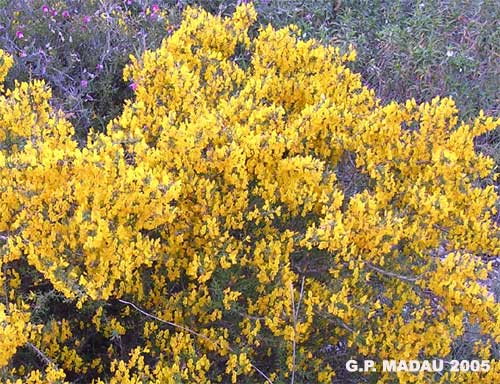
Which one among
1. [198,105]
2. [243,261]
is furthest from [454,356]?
[198,105]

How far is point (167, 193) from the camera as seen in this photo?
2.19m

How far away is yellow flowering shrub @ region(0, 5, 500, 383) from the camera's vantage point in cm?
224

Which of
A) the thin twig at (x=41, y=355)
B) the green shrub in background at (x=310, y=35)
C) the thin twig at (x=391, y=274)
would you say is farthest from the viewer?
the green shrub in background at (x=310, y=35)

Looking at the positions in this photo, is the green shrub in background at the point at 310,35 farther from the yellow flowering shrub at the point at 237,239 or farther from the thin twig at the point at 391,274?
the thin twig at the point at 391,274

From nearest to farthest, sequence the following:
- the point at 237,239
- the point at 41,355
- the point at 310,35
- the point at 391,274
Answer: the point at 41,355 < the point at 391,274 < the point at 237,239 < the point at 310,35

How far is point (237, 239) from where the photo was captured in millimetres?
2559

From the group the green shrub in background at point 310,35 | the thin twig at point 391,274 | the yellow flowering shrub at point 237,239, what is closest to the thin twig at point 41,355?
the yellow flowering shrub at point 237,239

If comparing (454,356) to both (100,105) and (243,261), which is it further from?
(100,105)

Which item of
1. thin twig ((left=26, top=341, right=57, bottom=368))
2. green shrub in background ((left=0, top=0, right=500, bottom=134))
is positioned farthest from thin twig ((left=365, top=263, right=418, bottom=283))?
green shrub in background ((left=0, top=0, right=500, bottom=134))

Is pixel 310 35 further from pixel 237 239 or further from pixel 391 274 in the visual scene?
pixel 391 274

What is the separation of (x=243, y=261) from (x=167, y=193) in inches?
15.7

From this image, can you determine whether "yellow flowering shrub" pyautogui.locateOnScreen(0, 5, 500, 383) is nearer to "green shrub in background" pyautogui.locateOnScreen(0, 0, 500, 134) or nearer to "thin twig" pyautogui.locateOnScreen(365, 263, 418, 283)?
"thin twig" pyautogui.locateOnScreen(365, 263, 418, 283)

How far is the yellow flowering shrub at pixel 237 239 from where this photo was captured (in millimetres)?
2242

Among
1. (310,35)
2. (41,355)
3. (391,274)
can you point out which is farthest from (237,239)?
(310,35)
